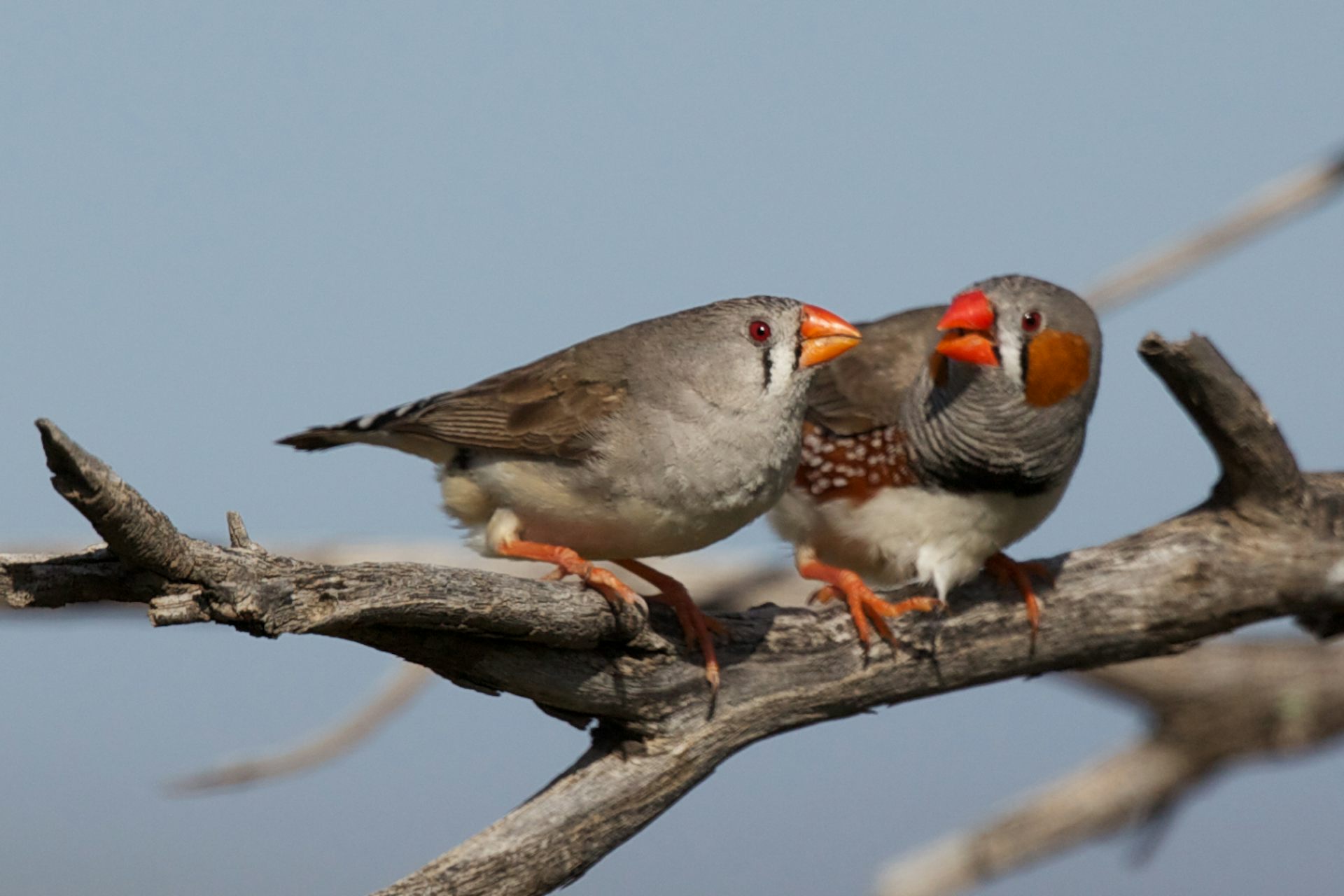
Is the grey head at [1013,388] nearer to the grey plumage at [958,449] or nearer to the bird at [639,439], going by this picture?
the grey plumage at [958,449]

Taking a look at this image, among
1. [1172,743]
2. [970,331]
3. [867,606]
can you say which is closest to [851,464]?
[867,606]

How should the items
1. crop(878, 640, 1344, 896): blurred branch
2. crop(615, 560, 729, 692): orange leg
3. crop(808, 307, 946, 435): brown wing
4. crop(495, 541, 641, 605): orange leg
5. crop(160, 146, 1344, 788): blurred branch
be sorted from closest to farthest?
crop(495, 541, 641, 605): orange leg → crop(615, 560, 729, 692): orange leg → crop(808, 307, 946, 435): brown wing → crop(160, 146, 1344, 788): blurred branch → crop(878, 640, 1344, 896): blurred branch

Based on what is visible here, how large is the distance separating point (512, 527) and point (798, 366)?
81 cm

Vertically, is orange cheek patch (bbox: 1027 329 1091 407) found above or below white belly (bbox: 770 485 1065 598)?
above

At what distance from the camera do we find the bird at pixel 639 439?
3.14m

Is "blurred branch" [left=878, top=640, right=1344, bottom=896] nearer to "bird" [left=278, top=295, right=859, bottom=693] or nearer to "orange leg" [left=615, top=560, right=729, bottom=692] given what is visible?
"orange leg" [left=615, top=560, right=729, bottom=692]

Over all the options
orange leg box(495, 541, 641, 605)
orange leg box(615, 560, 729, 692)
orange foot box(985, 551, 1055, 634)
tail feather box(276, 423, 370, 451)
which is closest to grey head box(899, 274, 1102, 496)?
orange foot box(985, 551, 1055, 634)

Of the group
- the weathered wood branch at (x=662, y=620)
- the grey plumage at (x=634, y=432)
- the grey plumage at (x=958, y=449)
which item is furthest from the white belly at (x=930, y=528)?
the grey plumage at (x=634, y=432)

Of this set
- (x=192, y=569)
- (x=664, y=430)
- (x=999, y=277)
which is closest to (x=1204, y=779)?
(x=999, y=277)

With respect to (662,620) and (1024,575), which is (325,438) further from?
(1024,575)

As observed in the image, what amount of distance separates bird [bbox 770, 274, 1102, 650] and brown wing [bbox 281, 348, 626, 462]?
29.2 inches

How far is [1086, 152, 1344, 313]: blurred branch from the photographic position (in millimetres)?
6246

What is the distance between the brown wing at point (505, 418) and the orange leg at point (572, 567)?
23cm

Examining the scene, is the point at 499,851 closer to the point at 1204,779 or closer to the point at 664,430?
the point at 664,430
